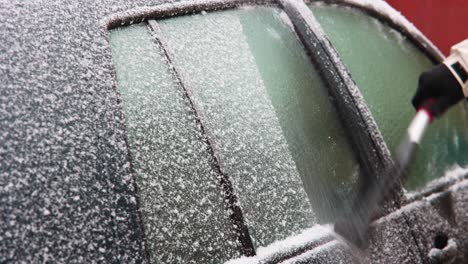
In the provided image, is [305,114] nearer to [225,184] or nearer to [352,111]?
[352,111]

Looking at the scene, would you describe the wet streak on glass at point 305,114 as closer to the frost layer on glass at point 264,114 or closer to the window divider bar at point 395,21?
the frost layer on glass at point 264,114

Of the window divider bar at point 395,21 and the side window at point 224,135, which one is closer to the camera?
the side window at point 224,135

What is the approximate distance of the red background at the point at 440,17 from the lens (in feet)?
21.8

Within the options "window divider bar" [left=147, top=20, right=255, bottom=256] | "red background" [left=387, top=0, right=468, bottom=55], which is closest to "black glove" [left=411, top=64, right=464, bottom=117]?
"window divider bar" [left=147, top=20, right=255, bottom=256]

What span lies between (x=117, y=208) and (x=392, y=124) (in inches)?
53.4

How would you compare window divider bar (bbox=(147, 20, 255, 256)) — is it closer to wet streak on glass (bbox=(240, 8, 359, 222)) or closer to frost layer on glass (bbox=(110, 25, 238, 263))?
frost layer on glass (bbox=(110, 25, 238, 263))

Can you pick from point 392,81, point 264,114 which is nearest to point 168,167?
point 264,114

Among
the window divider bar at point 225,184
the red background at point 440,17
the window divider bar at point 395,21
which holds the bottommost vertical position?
the red background at point 440,17

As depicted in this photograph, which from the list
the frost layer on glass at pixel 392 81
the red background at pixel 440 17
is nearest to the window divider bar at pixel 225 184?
the frost layer on glass at pixel 392 81

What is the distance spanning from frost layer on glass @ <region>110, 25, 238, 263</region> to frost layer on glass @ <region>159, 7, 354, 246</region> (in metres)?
0.08

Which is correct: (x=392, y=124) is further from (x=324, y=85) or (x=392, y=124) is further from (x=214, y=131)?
(x=214, y=131)

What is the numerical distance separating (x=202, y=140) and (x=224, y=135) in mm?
85

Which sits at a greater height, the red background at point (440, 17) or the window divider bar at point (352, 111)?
the window divider bar at point (352, 111)

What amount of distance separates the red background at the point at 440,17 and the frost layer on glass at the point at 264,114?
544cm
